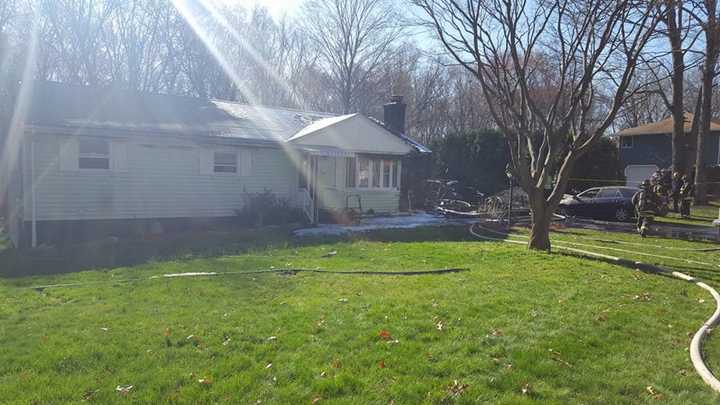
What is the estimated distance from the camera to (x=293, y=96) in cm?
3791

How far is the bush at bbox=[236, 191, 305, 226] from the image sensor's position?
15.1m

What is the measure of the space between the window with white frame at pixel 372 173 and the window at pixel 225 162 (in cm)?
416

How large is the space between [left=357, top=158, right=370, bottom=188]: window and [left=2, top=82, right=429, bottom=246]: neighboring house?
0.04m

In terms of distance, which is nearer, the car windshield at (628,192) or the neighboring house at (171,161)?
the neighboring house at (171,161)

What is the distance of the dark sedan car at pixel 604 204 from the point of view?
59.5 ft

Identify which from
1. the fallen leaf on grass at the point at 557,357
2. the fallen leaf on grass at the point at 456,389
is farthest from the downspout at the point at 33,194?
the fallen leaf on grass at the point at 557,357

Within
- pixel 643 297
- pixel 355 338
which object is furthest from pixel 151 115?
pixel 643 297

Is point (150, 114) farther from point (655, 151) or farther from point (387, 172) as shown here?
point (655, 151)

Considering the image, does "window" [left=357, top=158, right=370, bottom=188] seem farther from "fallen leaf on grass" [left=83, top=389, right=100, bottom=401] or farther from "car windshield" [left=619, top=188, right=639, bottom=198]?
"fallen leaf on grass" [left=83, top=389, right=100, bottom=401]

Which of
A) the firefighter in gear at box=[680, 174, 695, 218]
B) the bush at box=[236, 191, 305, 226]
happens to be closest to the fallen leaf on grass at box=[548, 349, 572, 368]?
the bush at box=[236, 191, 305, 226]

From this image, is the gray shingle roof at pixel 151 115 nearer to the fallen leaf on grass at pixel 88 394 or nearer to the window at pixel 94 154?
the window at pixel 94 154

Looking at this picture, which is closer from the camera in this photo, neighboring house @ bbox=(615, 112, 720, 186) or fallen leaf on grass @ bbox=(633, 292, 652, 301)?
fallen leaf on grass @ bbox=(633, 292, 652, 301)

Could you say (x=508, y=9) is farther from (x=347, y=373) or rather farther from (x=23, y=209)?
A: (x=23, y=209)

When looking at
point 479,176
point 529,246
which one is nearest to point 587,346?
point 529,246
